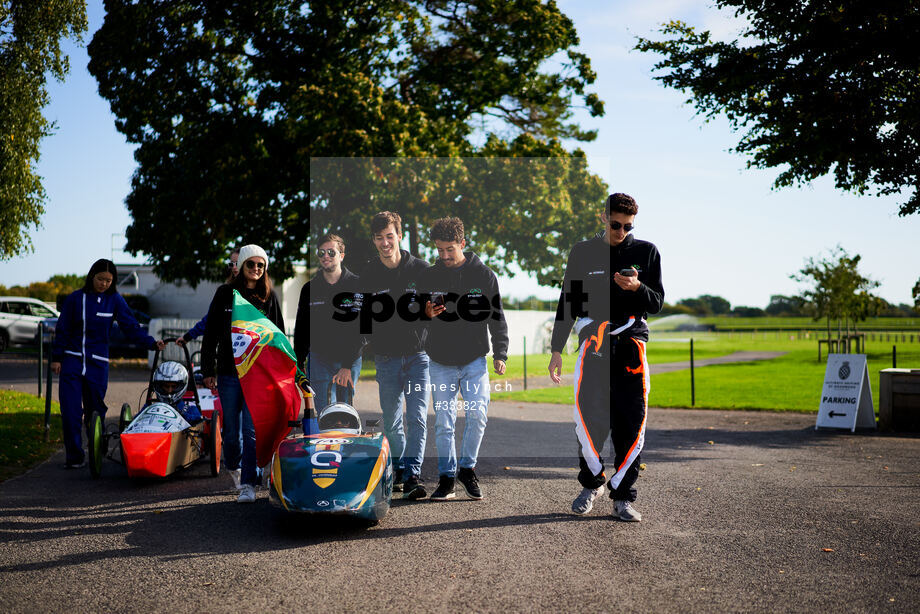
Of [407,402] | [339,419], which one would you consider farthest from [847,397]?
[339,419]

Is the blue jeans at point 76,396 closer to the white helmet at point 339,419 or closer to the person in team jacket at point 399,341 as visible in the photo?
the white helmet at point 339,419

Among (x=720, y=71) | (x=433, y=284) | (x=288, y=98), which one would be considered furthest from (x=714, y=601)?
(x=288, y=98)

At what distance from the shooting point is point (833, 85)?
1129 centimetres

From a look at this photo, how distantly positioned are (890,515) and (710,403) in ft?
33.3

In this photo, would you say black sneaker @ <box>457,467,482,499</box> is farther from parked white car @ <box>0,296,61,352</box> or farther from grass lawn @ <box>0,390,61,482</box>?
parked white car @ <box>0,296,61,352</box>

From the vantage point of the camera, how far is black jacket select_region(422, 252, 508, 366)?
20.7ft

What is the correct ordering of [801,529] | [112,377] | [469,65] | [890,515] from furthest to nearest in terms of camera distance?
[469,65] < [112,377] < [890,515] < [801,529]

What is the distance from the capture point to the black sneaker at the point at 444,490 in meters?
6.43

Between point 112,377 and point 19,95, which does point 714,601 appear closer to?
point 112,377

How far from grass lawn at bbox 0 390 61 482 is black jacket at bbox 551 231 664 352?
19.6 ft

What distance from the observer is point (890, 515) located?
19.2 feet

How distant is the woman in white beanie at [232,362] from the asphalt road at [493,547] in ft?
1.20

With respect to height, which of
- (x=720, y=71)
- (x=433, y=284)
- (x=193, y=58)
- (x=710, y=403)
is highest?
(x=193, y=58)

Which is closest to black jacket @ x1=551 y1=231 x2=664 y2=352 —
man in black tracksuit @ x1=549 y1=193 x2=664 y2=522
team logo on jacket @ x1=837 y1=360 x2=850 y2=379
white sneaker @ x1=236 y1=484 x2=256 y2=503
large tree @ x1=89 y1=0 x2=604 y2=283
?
man in black tracksuit @ x1=549 y1=193 x2=664 y2=522
